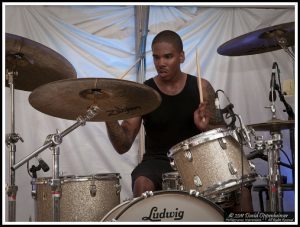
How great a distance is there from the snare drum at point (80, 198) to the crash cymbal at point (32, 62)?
2.20 ft

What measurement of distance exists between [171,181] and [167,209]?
433 millimetres

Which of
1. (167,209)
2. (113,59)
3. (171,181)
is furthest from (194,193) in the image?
(113,59)

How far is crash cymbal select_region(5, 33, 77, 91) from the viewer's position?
2.49 m

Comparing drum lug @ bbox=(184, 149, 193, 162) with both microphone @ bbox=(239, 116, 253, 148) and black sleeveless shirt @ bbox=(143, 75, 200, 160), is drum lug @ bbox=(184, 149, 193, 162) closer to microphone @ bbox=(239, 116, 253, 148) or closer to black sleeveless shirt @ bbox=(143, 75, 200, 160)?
microphone @ bbox=(239, 116, 253, 148)

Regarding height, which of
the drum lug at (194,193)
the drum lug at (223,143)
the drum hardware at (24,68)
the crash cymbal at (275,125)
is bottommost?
the drum lug at (194,193)

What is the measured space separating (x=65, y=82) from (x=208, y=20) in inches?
74.2

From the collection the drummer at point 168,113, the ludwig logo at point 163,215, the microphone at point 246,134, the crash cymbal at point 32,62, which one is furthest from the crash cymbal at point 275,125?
the crash cymbal at point 32,62

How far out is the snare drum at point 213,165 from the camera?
2.25 metres

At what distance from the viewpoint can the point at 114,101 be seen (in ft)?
7.99

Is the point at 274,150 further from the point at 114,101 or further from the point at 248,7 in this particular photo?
the point at 248,7

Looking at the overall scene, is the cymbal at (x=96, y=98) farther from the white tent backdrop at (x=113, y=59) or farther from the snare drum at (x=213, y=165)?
the white tent backdrop at (x=113, y=59)

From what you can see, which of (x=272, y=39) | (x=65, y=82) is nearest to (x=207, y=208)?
(x=65, y=82)

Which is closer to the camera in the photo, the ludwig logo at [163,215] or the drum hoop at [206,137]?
the ludwig logo at [163,215]

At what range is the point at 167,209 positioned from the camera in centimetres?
208
